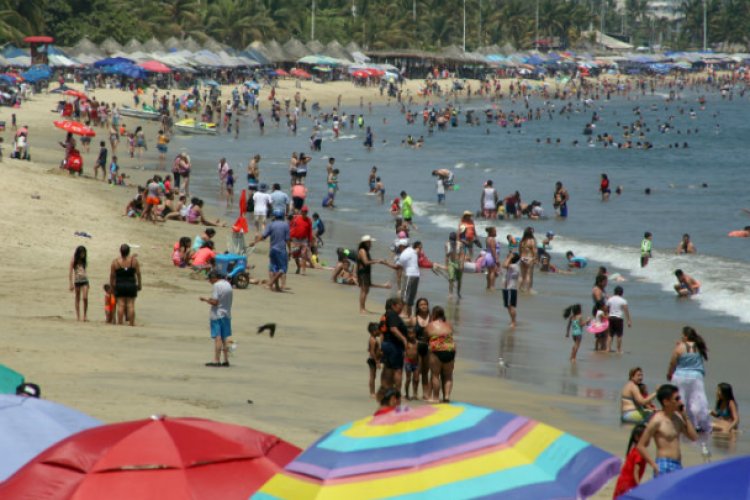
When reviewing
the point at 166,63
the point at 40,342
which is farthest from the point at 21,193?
the point at 166,63

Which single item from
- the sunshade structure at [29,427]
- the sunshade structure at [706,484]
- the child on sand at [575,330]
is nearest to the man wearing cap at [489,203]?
the child on sand at [575,330]

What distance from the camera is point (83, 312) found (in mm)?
16344

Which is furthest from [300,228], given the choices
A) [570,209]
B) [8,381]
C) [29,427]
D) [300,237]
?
[570,209]

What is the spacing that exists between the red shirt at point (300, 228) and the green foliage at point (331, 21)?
54.8 m

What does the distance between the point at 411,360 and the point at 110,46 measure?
238ft

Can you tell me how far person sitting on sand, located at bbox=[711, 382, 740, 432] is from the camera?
12.9 m

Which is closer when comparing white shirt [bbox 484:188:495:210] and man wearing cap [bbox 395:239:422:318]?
man wearing cap [bbox 395:239:422:318]

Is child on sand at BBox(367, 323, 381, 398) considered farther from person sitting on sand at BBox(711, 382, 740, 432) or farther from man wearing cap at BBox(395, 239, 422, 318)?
man wearing cap at BBox(395, 239, 422, 318)

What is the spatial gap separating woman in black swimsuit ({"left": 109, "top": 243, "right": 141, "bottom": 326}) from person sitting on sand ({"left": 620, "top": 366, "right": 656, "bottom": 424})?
6257mm

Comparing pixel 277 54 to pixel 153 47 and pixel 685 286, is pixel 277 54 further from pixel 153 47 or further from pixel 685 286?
pixel 685 286

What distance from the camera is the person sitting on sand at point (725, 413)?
1294cm

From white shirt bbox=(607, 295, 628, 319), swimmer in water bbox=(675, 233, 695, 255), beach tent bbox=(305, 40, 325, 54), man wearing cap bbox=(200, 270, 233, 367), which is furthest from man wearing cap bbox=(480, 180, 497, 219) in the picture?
beach tent bbox=(305, 40, 325, 54)

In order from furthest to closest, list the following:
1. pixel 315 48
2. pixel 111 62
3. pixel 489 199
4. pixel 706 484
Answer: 1. pixel 315 48
2. pixel 111 62
3. pixel 489 199
4. pixel 706 484

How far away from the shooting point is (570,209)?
40.8 m
